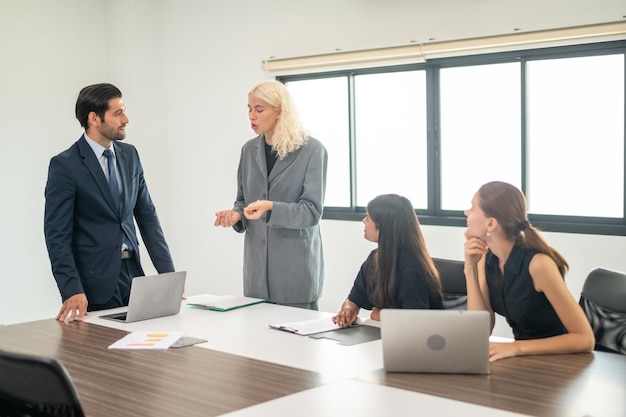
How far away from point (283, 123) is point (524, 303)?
4.68 ft

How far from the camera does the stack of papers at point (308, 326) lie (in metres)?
2.75

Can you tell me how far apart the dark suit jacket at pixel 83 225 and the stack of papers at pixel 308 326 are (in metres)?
0.88

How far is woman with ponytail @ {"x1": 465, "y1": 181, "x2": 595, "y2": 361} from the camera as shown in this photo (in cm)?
236

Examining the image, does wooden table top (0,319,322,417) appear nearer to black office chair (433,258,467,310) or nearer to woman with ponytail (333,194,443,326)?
woman with ponytail (333,194,443,326)

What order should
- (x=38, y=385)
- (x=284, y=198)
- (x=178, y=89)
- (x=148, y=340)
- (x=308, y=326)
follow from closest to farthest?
(x=38, y=385) → (x=148, y=340) → (x=308, y=326) → (x=284, y=198) → (x=178, y=89)

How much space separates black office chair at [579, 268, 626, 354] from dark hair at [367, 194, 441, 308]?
0.56 metres

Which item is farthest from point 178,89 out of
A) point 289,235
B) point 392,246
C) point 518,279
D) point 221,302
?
point 518,279

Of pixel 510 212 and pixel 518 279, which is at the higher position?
pixel 510 212

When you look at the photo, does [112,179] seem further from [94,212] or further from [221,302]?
[221,302]

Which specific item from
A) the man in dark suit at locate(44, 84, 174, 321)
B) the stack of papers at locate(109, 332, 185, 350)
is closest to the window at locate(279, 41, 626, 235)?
the man in dark suit at locate(44, 84, 174, 321)

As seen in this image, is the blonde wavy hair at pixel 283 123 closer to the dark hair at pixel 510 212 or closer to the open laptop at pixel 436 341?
the dark hair at pixel 510 212

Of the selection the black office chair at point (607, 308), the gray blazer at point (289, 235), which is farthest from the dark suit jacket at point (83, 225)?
the black office chair at point (607, 308)

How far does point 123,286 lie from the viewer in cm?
341

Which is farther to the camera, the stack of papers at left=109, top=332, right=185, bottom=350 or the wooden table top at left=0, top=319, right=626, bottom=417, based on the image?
the stack of papers at left=109, top=332, right=185, bottom=350
